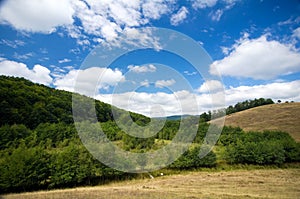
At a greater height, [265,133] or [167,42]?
[167,42]

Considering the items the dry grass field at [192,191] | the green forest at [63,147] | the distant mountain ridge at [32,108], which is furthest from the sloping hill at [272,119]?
the dry grass field at [192,191]

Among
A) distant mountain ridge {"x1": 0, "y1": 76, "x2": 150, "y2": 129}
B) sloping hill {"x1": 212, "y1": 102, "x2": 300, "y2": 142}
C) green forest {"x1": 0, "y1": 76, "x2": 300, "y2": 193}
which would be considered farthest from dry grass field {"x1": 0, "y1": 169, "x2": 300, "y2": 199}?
sloping hill {"x1": 212, "y1": 102, "x2": 300, "y2": 142}

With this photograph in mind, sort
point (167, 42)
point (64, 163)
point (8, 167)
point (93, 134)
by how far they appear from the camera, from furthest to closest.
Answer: point (93, 134) → point (64, 163) → point (8, 167) → point (167, 42)

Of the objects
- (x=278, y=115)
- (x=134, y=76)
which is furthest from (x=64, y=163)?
(x=278, y=115)

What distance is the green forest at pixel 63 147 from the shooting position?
34.0 meters

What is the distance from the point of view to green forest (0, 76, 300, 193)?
112 ft

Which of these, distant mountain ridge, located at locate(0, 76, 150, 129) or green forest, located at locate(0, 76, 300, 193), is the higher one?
distant mountain ridge, located at locate(0, 76, 150, 129)

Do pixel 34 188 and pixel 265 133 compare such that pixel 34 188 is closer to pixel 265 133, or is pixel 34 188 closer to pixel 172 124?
pixel 172 124

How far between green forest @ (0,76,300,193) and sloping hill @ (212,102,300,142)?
9.79m

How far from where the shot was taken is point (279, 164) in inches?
2002

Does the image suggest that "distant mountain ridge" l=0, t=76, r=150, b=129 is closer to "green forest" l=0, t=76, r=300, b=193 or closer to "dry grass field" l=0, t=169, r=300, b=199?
"green forest" l=0, t=76, r=300, b=193

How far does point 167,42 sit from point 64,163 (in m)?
29.6

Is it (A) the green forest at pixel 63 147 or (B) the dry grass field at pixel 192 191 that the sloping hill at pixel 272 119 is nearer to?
(A) the green forest at pixel 63 147

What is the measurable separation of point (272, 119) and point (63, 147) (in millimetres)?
77076
